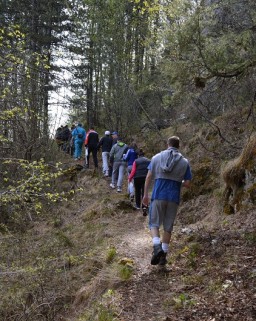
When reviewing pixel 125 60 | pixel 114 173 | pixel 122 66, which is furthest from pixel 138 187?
pixel 125 60

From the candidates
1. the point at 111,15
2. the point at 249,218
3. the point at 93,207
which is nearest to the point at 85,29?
the point at 111,15

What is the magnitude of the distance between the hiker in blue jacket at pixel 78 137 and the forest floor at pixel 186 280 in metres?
9.85

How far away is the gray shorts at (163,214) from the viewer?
5.79 metres

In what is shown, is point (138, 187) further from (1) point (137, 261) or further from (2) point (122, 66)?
(2) point (122, 66)

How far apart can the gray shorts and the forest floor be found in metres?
0.65

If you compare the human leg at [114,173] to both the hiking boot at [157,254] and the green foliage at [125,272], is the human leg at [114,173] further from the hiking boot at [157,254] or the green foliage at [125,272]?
the hiking boot at [157,254]

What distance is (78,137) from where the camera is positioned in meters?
17.6

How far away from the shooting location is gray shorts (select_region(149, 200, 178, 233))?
19.0 ft

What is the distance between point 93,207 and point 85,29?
45.1 feet

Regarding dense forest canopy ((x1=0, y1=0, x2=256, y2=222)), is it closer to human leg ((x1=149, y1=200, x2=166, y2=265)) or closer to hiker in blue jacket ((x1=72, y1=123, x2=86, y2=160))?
hiker in blue jacket ((x1=72, y1=123, x2=86, y2=160))

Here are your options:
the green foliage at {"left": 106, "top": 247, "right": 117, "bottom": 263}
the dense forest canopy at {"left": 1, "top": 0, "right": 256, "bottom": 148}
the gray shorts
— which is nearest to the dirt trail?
the green foliage at {"left": 106, "top": 247, "right": 117, "bottom": 263}

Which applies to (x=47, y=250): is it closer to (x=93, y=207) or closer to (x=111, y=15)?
(x=93, y=207)

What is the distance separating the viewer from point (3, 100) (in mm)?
8586

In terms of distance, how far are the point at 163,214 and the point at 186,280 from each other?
3.66ft
